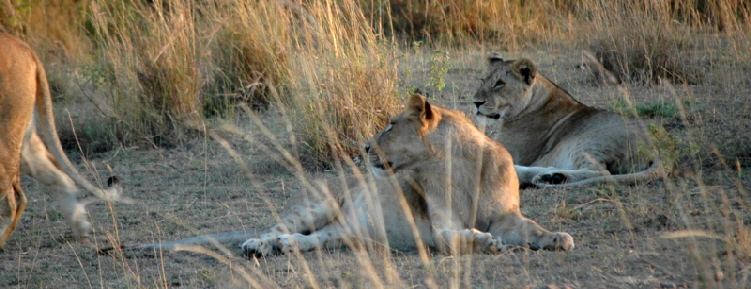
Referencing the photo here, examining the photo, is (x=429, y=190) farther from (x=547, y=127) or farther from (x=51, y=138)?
(x=547, y=127)

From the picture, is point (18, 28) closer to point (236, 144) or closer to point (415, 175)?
point (236, 144)

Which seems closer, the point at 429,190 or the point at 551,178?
the point at 429,190

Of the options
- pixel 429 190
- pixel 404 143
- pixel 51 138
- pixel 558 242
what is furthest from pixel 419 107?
pixel 51 138

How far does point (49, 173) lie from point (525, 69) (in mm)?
2968

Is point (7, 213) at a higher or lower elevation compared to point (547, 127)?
higher

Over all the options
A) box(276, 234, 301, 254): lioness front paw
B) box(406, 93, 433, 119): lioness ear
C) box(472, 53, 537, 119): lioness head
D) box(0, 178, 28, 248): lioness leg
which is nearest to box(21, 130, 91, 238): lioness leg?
box(0, 178, 28, 248): lioness leg

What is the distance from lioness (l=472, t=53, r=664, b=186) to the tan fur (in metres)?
1.30

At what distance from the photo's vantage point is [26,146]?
4445 millimetres

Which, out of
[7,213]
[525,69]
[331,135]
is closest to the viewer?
[7,213]

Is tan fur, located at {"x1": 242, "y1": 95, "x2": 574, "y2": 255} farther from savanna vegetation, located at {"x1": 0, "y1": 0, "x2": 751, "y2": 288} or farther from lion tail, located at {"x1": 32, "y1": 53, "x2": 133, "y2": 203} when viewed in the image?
lion tail, located at {"x1": 32, "y1": 53, "x2": 133, "y2": 203}

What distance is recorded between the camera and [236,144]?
6258 mm

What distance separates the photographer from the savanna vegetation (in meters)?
3.22

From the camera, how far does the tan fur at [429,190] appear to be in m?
3.64

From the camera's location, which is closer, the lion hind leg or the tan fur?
the lion hind leg
